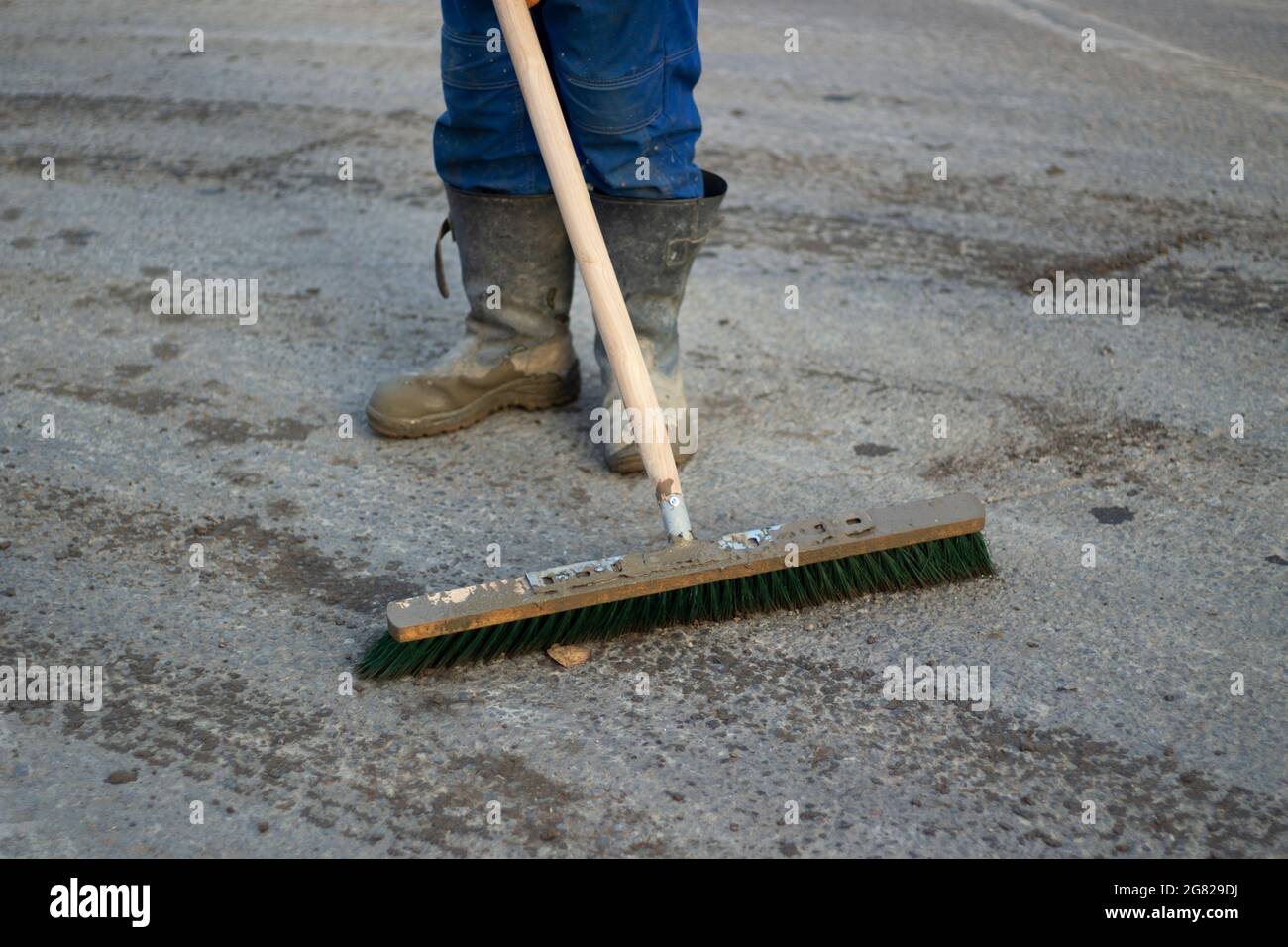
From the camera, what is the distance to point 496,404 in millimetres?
2951

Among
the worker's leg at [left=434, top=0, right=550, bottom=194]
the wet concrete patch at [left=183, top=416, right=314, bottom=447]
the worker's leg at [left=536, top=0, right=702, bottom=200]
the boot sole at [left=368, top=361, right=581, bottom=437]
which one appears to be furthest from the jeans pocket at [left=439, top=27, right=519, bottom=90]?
the wet concrete patch at [left=183, top=416, right=314, bottom=447]

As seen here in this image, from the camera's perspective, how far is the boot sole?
283 cm

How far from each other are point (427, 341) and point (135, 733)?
156 centimetres

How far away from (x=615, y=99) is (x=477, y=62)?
1.06ft

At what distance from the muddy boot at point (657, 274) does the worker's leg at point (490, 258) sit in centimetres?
17

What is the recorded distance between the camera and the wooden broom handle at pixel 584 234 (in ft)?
7.35

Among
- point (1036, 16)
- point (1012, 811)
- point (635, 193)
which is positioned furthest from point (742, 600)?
point (1036, 16)

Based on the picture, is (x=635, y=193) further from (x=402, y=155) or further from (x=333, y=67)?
(x=333, y=67)

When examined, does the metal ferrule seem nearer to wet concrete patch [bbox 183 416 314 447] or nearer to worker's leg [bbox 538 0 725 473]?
worker's leg [bbox 538 0 725 473]

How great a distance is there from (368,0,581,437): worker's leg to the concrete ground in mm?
89
